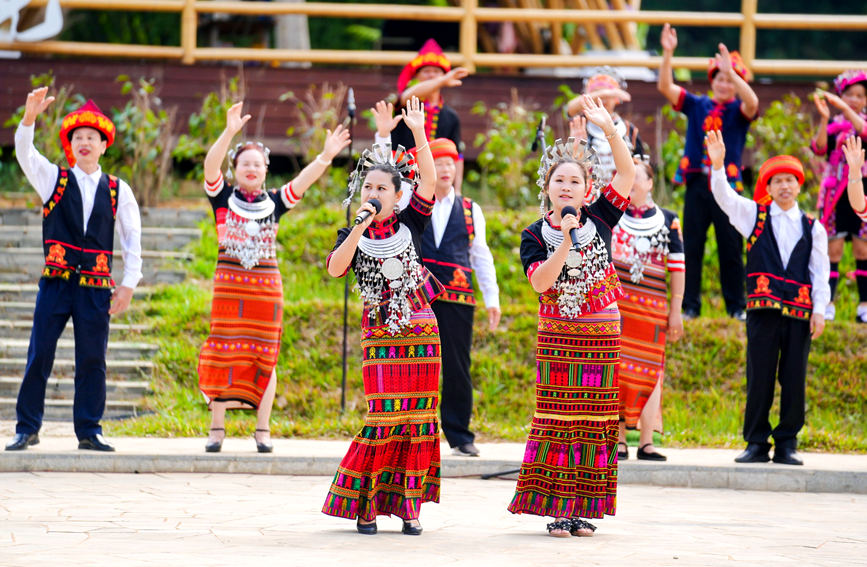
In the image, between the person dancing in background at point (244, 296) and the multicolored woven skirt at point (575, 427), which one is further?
the person dancing in background at point (244, 296)

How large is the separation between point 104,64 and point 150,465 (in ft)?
23.5

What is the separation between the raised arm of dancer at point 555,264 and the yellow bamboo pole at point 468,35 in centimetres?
804

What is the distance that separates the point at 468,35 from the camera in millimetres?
13820

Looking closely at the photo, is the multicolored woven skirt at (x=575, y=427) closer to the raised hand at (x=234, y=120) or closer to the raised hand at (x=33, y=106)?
the raised hand at (x=234, y=120)

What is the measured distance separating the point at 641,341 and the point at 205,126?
21.7 ft

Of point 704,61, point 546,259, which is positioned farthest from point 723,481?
point 704,61

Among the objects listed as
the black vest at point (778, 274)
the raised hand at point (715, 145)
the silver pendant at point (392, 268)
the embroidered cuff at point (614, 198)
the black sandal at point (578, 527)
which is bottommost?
the black sandal at point (578, 527)

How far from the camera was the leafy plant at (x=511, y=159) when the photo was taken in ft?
42.0

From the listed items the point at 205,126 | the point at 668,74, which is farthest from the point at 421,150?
the point at 205,126

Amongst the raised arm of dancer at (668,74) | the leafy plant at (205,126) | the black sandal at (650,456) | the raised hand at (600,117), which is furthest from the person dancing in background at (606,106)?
the leafy plant at (205,126)

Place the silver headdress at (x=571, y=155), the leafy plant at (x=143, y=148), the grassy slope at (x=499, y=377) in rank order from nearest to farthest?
the silver headdress at (x=571, y=155)
the grassy slope at (x=499, y=377)
the leafy plant at (x=143, y=148)

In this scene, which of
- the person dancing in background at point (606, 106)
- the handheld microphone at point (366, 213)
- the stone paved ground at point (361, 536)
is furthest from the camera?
the person dancing in background at point (606, 106)

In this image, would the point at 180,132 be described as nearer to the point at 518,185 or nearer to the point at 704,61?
the point at 518,185

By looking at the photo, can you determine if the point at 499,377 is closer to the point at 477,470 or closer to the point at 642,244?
the point at 477,470
